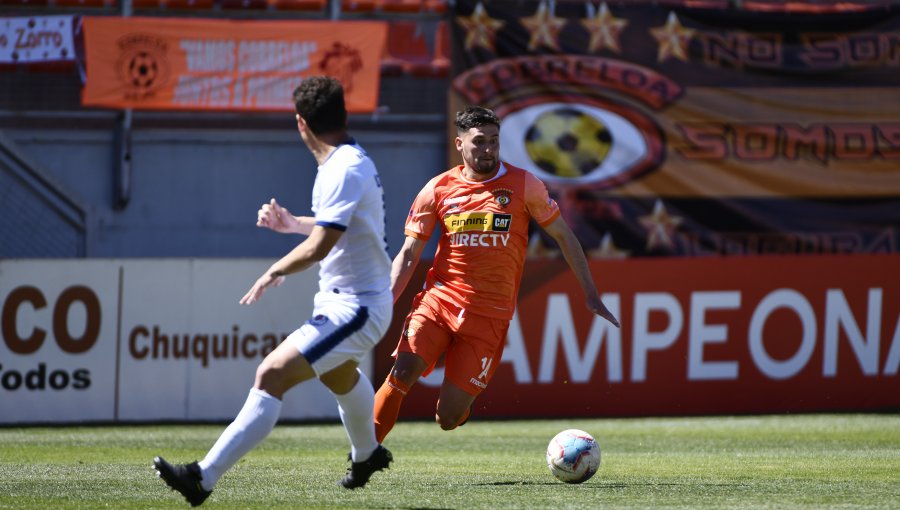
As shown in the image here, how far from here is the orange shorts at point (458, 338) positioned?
8.35m

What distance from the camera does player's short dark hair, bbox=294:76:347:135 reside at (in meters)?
6.40

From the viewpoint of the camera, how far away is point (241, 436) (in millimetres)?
6312

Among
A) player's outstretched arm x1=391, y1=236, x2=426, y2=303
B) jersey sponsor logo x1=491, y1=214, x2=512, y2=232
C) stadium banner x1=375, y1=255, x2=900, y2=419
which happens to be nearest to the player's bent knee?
player's outstretched arm x1=391, y1=236, x2=426, y2=303

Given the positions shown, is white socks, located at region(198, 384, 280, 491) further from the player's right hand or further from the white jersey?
the player's right hand

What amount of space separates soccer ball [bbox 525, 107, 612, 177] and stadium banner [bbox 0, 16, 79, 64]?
243 inches

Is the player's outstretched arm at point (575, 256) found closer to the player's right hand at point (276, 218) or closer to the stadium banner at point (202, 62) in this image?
the player's right hand at point (276, 218)

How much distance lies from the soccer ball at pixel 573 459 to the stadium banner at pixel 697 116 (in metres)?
11.2

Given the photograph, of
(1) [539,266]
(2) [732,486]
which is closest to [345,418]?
(2) [732,486]

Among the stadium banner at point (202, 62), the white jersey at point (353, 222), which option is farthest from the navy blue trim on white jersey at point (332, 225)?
the stadium banner at point (202, 62)

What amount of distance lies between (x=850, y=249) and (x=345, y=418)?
14.0 metres

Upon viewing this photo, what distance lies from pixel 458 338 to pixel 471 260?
47cm

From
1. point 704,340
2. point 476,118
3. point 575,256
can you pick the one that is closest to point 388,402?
point 575,256

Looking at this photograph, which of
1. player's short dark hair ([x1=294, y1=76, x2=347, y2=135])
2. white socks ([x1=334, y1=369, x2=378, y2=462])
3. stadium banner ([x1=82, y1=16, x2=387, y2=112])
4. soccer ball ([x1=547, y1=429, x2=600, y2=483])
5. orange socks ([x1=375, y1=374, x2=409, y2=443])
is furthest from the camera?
stadium banner ([x1=82, y1=16, x2=387, y2=112])

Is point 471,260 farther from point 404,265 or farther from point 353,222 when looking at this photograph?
point 353,222
